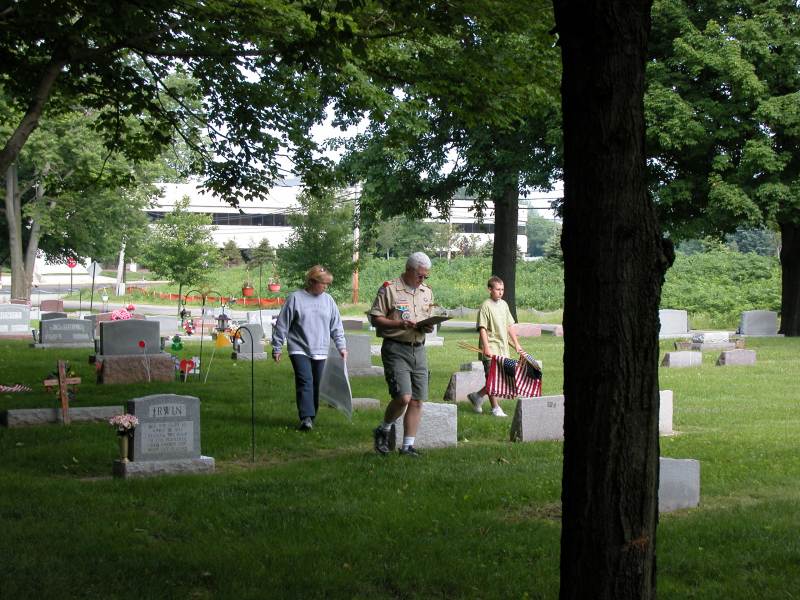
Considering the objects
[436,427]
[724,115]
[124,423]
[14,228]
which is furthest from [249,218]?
[124,423]

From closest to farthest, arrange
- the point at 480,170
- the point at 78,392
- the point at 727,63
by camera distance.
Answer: the point at 78,392 < the point at 727,63 < the point at 480,170

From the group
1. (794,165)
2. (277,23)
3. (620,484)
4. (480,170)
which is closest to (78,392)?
(277,23)

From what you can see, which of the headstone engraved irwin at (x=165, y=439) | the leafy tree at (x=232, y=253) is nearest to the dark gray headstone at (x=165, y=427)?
the headstone engraved irwin at (x=165, y=439)

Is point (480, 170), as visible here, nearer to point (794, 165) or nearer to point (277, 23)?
point (794, 165)

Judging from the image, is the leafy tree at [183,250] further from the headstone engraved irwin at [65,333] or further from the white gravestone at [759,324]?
the white gravestone at [759,324]

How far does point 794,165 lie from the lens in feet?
95.7

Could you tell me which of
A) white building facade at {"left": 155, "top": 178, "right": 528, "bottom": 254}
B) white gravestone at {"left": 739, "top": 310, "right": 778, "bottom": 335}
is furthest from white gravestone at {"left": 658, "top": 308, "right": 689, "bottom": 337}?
white building facade at {"left": 155, "top": 178, "right": 528, "bottom": 254}

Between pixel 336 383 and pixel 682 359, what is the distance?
1266 cm

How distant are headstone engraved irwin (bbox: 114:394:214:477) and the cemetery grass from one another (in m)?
0.36

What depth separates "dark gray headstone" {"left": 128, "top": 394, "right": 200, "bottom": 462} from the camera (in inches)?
366

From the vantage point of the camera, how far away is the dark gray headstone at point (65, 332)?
85.8ft

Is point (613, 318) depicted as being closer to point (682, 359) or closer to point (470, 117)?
point (470, 117)

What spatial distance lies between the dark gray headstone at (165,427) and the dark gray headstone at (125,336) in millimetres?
8836

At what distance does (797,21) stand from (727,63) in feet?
7.46
